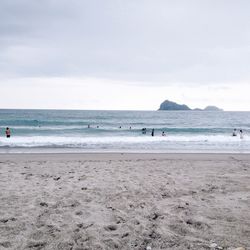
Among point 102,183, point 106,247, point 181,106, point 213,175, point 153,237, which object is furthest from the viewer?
point 181,106

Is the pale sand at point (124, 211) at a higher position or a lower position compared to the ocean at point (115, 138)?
higher

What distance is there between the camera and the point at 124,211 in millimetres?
5383

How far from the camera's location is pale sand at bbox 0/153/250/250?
4.11 metres

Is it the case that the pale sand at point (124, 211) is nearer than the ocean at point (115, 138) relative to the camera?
Yes

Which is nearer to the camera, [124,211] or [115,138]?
[124,211]

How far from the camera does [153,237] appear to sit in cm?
422

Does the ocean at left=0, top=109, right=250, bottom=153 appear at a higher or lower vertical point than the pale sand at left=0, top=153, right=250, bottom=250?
lower

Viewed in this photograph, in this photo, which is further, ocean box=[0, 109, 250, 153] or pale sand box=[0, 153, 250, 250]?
ocean box=[0, 109, 250, 153]

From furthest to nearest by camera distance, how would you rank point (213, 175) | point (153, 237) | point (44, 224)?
point (213, 175)
point (44, 224)
point (153, 237)

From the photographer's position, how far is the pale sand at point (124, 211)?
13.5ft

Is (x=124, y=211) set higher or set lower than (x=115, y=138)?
higher

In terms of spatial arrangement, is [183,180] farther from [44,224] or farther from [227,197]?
[44,224]

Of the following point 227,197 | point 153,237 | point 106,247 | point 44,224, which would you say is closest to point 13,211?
point 44,224

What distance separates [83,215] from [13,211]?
1.31 m
